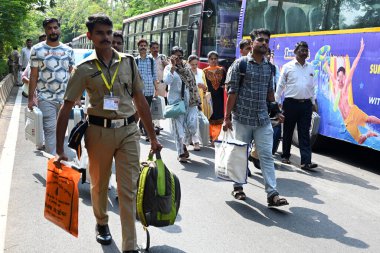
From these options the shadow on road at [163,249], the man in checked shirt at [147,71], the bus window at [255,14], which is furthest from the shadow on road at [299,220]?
the bus window at [255,14]

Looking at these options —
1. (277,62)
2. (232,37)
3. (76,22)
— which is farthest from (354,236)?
(76,22)

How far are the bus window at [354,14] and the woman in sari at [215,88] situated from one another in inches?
80.2

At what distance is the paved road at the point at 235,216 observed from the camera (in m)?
4.20

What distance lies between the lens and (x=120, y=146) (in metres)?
3.74

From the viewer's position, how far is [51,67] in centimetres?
620

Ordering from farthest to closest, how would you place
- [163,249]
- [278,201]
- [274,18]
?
[274,18]
[278,201]
[163,249]

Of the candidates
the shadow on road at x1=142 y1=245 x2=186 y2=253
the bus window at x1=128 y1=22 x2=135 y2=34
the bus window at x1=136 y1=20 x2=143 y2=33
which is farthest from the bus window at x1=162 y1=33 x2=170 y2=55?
the shadow on road at x1=142 y1=245 x2=186 y2=253

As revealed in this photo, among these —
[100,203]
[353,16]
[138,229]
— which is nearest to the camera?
[100,203]

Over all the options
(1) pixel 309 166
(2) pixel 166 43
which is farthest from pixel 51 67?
(2) pixel 166 43

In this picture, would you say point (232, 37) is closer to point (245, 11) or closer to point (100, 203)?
point (245, 11)

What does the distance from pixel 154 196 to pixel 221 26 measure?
10813mm

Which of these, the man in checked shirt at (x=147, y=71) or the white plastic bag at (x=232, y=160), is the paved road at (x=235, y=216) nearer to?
the white plastic bag at (x=232, y=160)

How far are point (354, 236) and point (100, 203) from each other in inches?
91.4

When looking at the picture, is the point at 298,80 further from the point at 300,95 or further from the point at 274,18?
the point at 274,18
